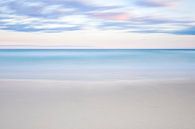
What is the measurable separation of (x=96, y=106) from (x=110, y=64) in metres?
0.31

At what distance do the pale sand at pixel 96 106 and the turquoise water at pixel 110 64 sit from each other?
0.07 meters

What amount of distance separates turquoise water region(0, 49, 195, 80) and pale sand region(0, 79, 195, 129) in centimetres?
7

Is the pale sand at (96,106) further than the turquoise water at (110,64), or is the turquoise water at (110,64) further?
the turquoise water at (110,64)

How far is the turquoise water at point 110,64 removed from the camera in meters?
1.65

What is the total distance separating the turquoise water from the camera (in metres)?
1.65

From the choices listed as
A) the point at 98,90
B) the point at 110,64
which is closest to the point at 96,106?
the point at 98,90

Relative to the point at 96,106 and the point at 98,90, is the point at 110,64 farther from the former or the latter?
the point at 96,106

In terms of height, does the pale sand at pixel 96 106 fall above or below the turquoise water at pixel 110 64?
below

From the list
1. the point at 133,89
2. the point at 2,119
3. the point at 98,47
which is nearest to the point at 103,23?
the point at 98,47

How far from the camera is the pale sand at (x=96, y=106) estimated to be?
4.73 ft

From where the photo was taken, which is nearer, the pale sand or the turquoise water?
the pale sand

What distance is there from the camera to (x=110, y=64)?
1.67m

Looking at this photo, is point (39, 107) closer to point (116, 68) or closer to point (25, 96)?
point (25, 96)

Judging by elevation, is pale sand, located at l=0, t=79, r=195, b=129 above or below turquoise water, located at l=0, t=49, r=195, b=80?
below
